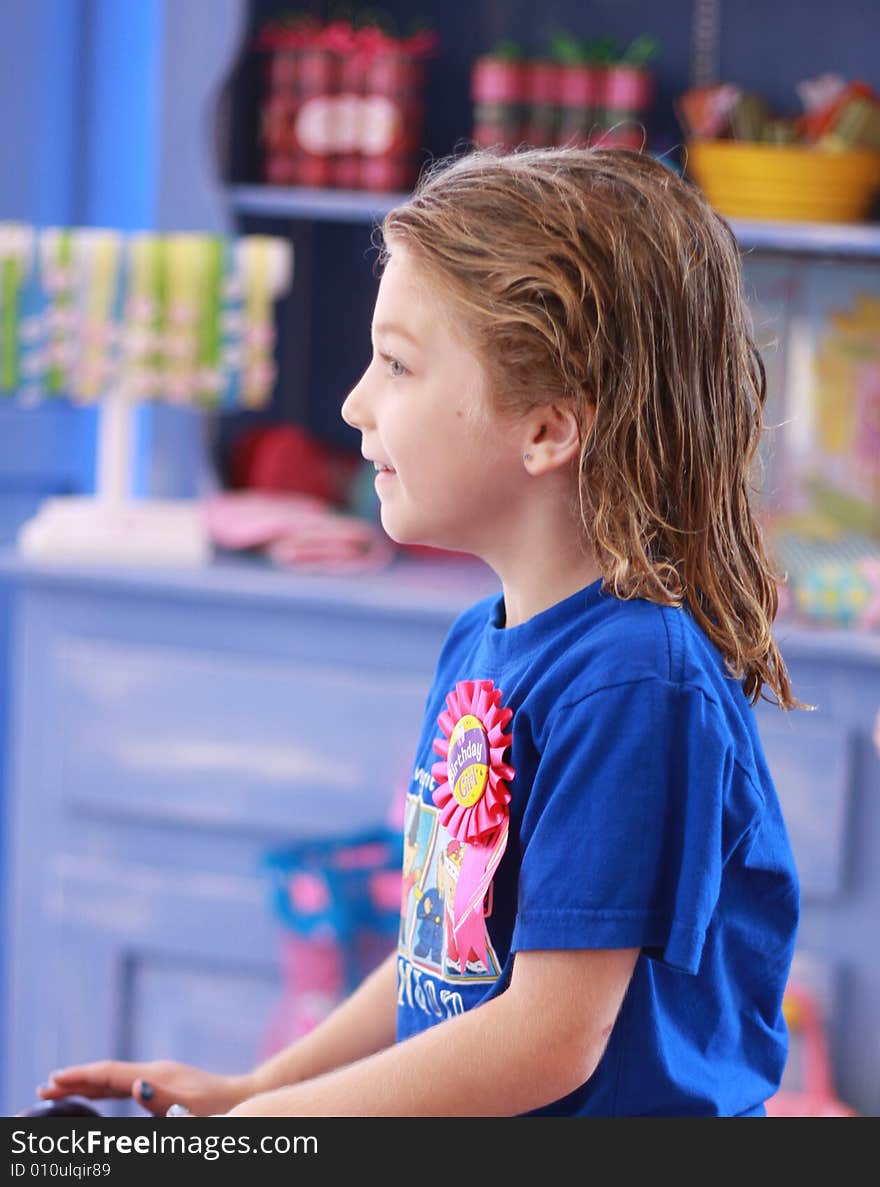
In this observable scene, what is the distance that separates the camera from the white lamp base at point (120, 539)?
204cm

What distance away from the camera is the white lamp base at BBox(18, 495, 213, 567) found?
6.70ft

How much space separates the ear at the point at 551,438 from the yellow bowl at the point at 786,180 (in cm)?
128

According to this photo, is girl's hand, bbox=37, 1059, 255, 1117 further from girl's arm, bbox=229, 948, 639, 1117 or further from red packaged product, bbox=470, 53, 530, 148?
red packaged product, bbox=470, 53, 530, 148

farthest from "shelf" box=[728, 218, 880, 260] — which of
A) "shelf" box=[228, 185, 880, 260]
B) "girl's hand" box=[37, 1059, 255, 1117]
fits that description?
"girl's hand" box=[37, 1059, 255, 1117]

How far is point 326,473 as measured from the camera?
92.4 inches

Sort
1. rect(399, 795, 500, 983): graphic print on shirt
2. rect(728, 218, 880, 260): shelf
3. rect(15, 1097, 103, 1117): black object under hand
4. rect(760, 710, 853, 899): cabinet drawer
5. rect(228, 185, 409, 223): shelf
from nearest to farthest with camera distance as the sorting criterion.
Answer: rect(399, 795, 500, 983): graphic print on shirt < rect(15, 1097, 103, 1117): black object under hand < rect(760, 710, 853, 899): cabinet drawer < rect(728, 218, 880, 260): shelf < rect(228, 185, 409, 223): shelf

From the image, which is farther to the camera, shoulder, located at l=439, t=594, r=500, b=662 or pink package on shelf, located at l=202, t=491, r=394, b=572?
pink package on shelf, located at l=202, t=491, r=394, b=572

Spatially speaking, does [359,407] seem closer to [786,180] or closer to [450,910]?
[450,910]

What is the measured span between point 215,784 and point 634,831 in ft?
4.34

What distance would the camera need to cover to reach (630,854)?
781 millimetres

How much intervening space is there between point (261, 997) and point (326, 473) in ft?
2.42

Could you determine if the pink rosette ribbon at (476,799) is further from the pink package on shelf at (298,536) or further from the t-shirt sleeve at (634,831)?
the pink package on shelf at (298,536)

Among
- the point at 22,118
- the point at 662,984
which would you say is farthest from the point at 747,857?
the point at 22,118

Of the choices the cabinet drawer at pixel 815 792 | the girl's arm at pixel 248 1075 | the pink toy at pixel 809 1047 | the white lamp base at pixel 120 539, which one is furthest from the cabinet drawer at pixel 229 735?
the girl's arm at pixel 248 1075
